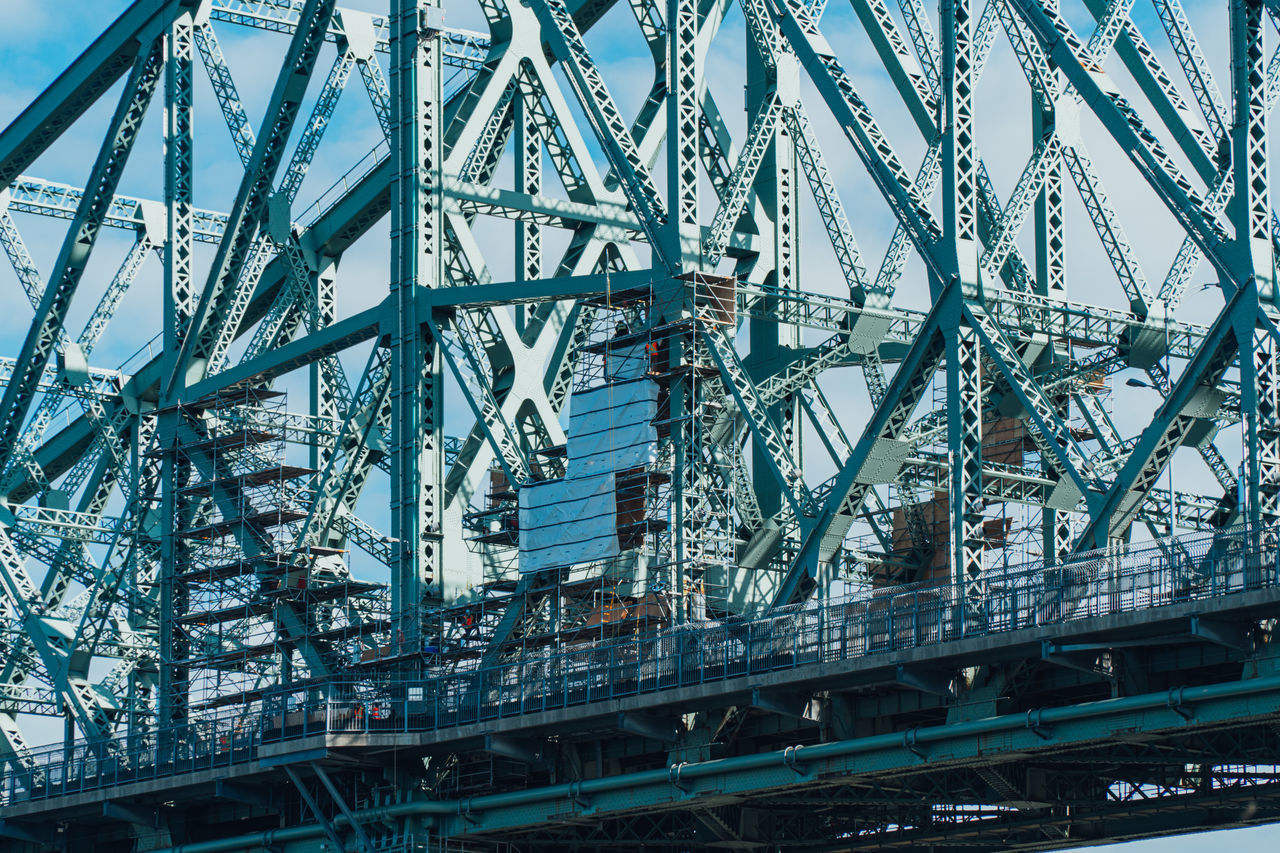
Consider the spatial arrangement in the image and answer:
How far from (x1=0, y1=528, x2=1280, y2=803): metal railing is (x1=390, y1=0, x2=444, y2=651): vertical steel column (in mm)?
3596

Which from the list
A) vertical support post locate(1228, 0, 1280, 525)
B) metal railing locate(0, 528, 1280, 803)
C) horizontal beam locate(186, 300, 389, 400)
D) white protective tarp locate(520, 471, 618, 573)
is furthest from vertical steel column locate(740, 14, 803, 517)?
vertical support post locate(1228, 0, 1280, 525)

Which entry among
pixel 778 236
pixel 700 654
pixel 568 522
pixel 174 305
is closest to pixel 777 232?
pixel 778 236

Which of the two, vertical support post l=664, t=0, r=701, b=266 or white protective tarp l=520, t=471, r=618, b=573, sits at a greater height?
vertical support post l=664, t=0, r=701, b=266

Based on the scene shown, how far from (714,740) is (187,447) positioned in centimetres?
2575

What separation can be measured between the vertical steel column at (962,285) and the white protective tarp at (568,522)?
10643mm

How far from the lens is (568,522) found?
66500 millimetres

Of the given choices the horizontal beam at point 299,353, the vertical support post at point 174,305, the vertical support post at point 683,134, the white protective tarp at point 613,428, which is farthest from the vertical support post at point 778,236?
the vertical support post at point 174,305

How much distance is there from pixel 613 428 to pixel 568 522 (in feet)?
8.26

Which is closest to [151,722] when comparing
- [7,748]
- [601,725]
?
[7,748]

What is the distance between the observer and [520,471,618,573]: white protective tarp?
215 feet

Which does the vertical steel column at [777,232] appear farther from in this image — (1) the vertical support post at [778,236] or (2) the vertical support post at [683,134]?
(2) the vertical support post at [683,134]

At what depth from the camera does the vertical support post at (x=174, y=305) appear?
7819 centimetres

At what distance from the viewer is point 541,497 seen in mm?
67188

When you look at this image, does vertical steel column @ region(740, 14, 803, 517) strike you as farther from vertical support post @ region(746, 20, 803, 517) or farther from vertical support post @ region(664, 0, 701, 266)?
vertical support post @ region(664, 0, 701, 266)
